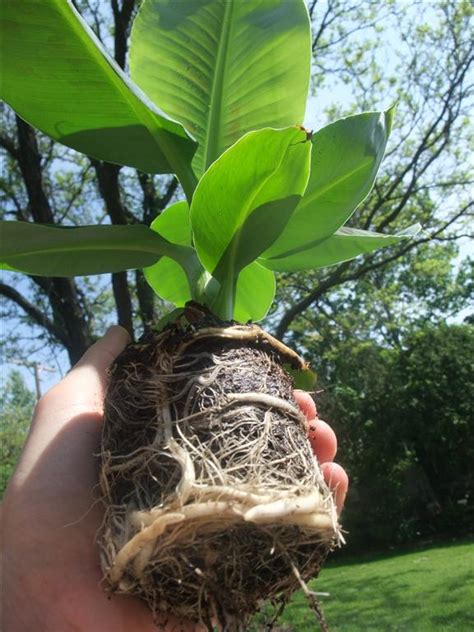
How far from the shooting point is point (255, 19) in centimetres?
154

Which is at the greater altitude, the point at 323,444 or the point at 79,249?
the point at 79,249

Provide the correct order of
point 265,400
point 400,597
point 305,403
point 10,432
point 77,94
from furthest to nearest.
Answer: point 10,432 < point 400,597 < point 305,403 < point 77,94 < point 265,400

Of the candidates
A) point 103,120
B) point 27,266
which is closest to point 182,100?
point 103,120

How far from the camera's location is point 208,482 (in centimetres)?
107

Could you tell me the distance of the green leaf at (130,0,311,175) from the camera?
1.54 m

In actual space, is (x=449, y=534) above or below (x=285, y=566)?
below

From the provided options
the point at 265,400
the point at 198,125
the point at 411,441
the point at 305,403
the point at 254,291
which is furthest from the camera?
the point at 411,441

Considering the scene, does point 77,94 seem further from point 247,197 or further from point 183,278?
point 183,278

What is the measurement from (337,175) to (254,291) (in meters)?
0.49

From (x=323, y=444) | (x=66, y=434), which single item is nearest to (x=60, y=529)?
(x=66, y=434)

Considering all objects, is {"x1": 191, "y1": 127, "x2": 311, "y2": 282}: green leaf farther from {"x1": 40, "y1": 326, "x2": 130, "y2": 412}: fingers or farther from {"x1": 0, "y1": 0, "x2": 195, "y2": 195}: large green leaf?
{"x1": 40, "y1": 326, "x2": 130, "y2": 412}: fingers

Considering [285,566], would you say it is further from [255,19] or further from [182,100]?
[255,19]

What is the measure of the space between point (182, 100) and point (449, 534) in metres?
12.4

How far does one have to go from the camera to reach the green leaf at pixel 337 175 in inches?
59.9
